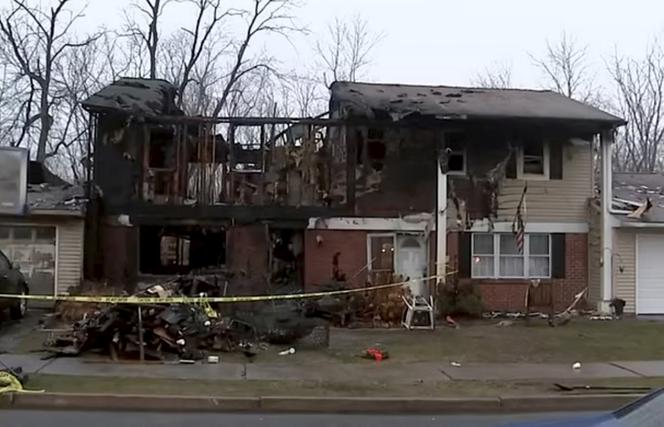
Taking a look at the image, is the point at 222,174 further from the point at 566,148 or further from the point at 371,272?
the point at 566,148

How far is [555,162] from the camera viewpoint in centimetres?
2467

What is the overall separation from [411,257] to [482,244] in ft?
6.80

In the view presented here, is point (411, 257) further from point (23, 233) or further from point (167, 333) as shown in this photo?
point (23, 233)

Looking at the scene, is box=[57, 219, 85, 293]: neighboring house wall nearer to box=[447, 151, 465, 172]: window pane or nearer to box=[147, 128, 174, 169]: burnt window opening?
box=[147, 128, 174, 169]: burnt window opening

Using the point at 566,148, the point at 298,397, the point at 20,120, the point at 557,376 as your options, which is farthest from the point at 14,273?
the point at 20,120

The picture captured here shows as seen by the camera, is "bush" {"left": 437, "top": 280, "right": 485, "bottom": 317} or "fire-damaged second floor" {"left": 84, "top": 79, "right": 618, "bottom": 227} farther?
"fire-damaged second floor" {"left": 84, "top": 79, "right": 618, "bottom": 227}

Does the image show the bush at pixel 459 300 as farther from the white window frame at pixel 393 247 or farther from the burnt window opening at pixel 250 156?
→ the burnt window opening at pixel 250 156

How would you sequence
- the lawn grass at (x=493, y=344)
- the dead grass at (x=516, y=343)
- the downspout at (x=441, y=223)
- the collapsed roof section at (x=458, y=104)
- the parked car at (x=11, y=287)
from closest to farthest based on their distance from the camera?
the lawn grass at (x=493, y=344) → the dead grass at (x=516, y=343) → the parked car at (x=11, y=287) → the collapsed roof section at (x=458, y=104) → the downspout at (x=441, y=223)

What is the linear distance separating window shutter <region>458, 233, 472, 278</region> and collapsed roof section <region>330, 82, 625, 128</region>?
3.35 metres

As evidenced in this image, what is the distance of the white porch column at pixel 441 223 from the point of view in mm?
23328

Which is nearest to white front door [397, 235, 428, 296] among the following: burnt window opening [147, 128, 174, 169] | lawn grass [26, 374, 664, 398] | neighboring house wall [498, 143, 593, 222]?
neighboring house wall [498, 143, 593, 222]

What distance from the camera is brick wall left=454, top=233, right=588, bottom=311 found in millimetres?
23938

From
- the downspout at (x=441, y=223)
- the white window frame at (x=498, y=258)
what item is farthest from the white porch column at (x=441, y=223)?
the white window frame at (x=498, y=258)

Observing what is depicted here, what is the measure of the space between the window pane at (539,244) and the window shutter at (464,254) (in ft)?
6.20
